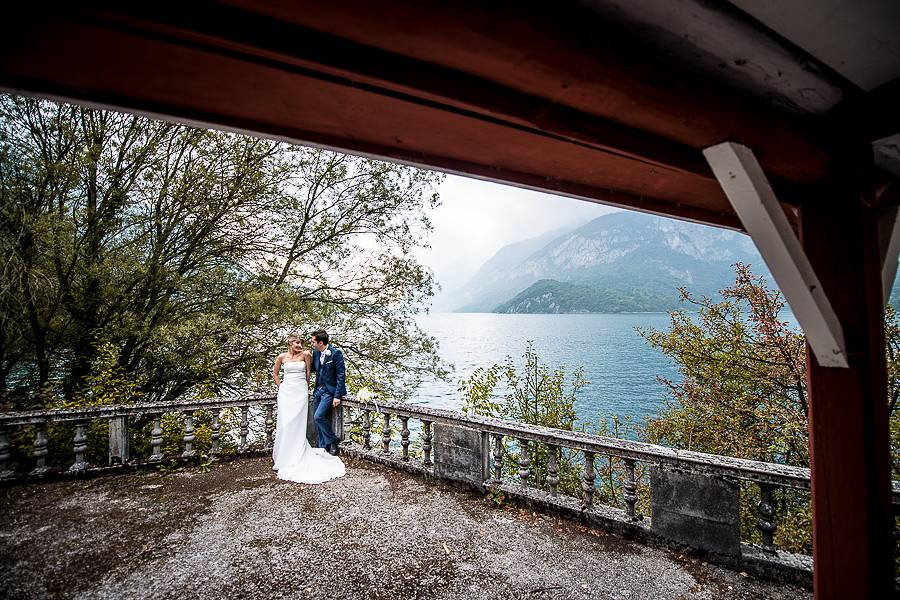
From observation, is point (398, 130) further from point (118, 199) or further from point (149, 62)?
point (118, 199)

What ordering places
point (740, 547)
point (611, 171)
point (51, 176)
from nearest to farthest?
point (611, 171) → point (740, 547) → point (51, 176)

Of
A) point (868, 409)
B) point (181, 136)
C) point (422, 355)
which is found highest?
point (181, 136)

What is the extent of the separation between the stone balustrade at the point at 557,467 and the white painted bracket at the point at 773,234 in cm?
217

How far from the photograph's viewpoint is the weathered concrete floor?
2889 millimetres

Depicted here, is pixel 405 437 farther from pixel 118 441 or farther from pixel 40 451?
pixel 40 451

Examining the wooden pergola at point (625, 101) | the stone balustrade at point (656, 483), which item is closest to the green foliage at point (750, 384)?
the stone balustrade at point (656, 483)

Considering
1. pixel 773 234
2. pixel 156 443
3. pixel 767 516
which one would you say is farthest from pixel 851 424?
pixel 156 443

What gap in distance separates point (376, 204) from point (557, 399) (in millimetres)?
6011

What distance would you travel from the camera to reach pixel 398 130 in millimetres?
1459

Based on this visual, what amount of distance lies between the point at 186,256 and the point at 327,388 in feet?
15.0

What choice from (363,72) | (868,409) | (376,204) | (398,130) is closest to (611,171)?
(398,130)

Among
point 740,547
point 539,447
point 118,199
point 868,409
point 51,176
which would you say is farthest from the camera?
point 539,447

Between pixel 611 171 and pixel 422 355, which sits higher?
pixel 611 171

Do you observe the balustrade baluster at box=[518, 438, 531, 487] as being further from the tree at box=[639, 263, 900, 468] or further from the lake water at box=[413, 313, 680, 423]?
the tree at box=[639, 263, 900, 468]
